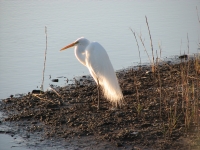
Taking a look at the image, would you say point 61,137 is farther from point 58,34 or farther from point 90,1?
point 90,1

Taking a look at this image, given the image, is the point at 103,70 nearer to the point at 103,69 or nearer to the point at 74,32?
the point at 103,69

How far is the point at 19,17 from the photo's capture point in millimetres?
13398

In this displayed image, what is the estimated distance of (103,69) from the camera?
6266 mm

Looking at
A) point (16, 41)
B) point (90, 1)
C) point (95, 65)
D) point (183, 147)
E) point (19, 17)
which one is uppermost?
point (90, 1)

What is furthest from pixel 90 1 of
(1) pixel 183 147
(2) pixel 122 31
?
(1) pixel 183 147

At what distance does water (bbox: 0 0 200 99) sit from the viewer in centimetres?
845

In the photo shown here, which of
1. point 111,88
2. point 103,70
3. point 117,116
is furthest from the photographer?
point 103,70

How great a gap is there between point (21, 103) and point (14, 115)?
0.55m

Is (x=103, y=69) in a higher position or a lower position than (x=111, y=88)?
higher

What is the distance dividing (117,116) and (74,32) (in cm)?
599

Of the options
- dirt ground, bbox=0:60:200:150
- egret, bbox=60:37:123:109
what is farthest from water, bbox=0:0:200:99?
egret, bbox=60:37:123:109

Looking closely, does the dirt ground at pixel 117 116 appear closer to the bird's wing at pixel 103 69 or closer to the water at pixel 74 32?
the bird's wing at pixel 103 69

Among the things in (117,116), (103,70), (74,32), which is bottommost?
(117,116)

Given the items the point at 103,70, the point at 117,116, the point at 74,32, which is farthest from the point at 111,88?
the point at 74,32
